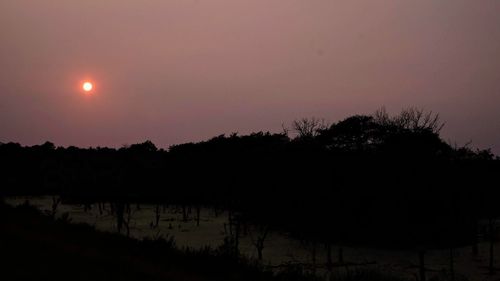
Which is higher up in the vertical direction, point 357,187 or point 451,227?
point 357,187

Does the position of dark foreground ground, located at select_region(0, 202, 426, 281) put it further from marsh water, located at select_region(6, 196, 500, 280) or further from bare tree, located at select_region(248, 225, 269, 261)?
bare tree, located at select_region(248, 225, 269, 261)

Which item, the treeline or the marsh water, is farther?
the treeline

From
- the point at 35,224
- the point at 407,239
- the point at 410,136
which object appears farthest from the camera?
the point at 410,136

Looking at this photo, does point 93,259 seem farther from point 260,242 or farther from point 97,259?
point 260,242

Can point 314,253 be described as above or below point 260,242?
below

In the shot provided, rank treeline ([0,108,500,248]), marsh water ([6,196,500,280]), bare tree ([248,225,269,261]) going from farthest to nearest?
treeline ([0,108,500,248])
marsh water ([6,196,500,280])
bare tree ([248,225,269,261])

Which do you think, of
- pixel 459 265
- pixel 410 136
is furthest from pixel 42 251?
pixel 410 136

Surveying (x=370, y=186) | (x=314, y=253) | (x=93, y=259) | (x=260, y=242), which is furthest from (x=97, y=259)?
(x=370, y=186)

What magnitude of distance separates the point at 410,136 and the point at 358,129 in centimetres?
872

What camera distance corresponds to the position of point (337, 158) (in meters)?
40.9

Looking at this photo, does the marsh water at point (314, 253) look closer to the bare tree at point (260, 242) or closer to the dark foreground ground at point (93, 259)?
the bare tree at point (260, 242)

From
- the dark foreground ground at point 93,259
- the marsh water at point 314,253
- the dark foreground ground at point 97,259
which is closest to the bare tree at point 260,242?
the marsh water at point 314,253

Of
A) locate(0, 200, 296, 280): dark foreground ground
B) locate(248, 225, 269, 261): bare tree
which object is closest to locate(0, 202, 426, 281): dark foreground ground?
locate(0, 200, 296, 280): dark foreground ground

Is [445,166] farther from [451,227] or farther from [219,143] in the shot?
[219,143]
